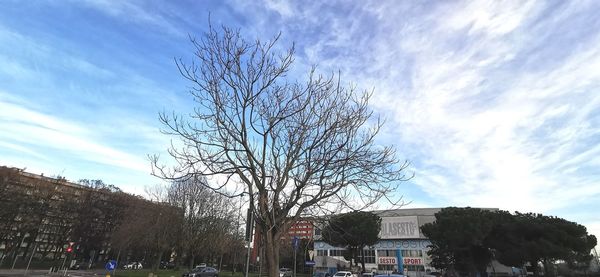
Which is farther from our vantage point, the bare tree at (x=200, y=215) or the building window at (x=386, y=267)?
the building window at (x=386, y=267)

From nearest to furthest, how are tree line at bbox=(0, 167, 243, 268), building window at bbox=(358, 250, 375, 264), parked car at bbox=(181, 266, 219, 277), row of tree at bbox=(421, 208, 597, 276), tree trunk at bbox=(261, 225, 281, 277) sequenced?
tree trunk at bbox=(261, 225, 281, 277), parked car at bbox=(181, 266, 219, 277), tree line at bbox=(0, 167, 243, 268), row of tree at bbox=(421, 208, 597, 276), building window at bbox=(358, 250, 375, 264)

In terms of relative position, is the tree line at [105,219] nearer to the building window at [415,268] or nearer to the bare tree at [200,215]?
the bare tree at [200,215]

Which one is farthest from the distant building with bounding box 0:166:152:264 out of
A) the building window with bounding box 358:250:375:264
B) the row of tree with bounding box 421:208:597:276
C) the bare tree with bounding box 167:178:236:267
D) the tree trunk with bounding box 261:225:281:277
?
the building window with bounding box 358:250:375:264

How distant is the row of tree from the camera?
4262 cm

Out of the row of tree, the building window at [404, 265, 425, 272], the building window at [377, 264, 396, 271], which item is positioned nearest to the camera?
the row of tree

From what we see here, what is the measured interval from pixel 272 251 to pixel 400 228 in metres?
71.1

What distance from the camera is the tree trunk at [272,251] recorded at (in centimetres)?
800

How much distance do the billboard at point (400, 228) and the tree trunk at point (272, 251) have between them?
68288mm

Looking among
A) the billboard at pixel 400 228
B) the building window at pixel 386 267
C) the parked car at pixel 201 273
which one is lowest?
the parked car at pixel 201 273

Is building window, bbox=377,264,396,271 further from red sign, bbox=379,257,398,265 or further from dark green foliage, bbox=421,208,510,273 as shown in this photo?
dark green foliage, bbox=421,208,510,273

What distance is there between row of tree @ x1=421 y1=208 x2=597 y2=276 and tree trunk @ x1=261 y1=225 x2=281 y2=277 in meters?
45.1

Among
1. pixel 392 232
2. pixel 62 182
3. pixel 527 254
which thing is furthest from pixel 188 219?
pixel 392 232

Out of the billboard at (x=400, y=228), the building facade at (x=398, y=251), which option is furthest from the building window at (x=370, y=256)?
the billboard at (x=400, y=228)

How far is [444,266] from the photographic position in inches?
2095
